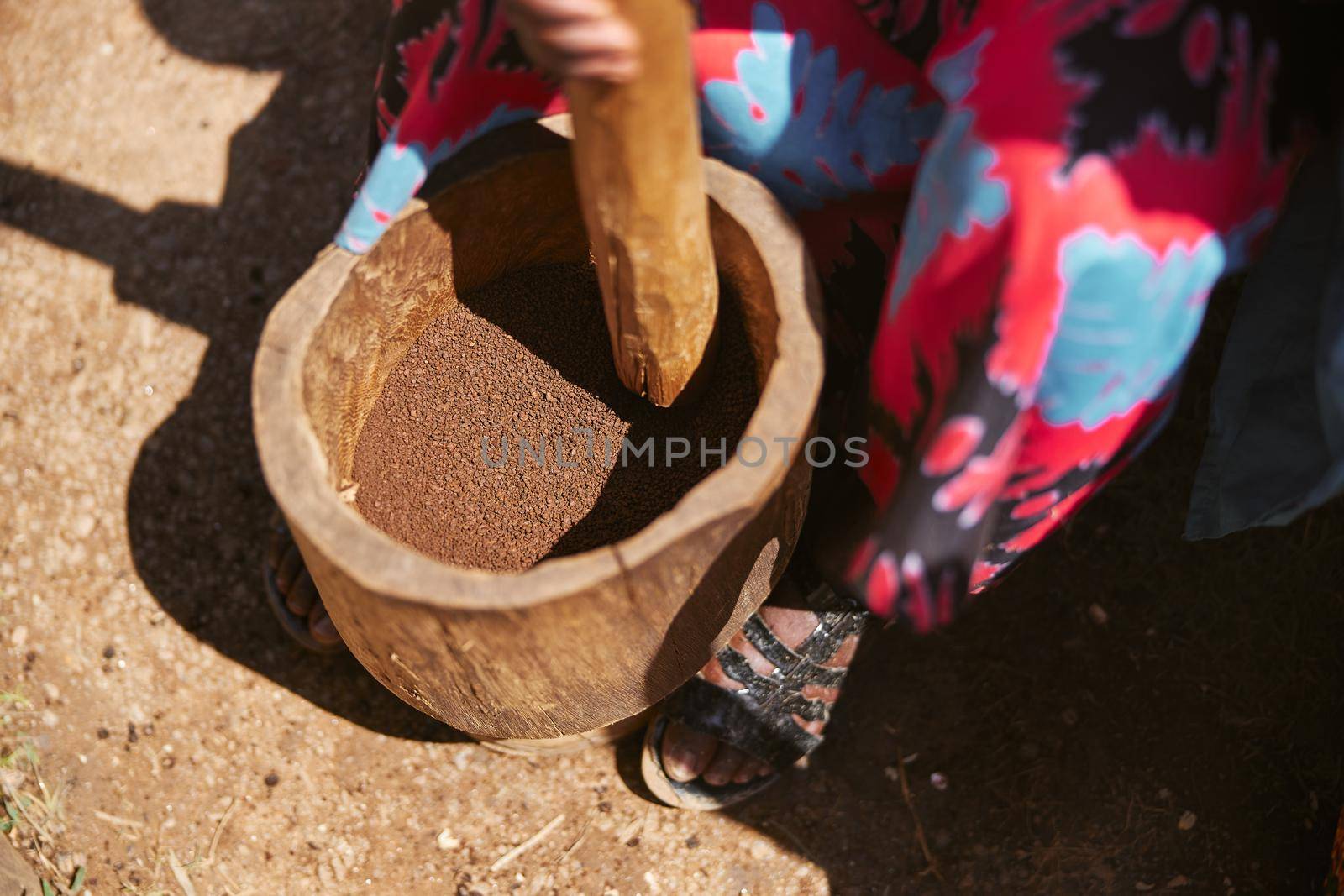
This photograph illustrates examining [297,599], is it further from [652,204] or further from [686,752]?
[652,204]

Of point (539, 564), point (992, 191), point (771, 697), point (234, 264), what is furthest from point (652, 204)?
point (234, 264)

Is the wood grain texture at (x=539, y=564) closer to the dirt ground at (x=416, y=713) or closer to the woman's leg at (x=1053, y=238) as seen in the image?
the woman's leg at (x=1053, y=238)

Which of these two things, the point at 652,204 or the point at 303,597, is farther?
the point at 303,597

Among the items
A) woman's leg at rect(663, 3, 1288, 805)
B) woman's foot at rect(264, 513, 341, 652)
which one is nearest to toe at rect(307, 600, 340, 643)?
woman's foot at rect(264, 513, 341, 652)

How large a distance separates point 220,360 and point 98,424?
0.24m

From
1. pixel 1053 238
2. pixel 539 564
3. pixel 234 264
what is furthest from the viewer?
pixel 234 264

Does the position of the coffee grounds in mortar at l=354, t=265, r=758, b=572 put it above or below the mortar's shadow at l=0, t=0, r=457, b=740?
above

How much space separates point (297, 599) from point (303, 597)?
0.01 meters

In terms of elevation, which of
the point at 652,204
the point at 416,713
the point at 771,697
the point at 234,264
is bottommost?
the point at 416,713

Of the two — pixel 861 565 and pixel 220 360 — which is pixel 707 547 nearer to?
pixel 861 565

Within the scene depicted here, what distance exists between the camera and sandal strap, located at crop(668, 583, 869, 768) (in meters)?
1.65

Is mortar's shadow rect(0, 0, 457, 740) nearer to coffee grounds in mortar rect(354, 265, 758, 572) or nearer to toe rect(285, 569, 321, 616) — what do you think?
toe rect(285, 569, 321, 616)

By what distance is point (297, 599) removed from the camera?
69.5 inches

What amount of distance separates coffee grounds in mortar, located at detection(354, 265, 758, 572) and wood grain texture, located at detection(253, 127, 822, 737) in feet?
0.17
